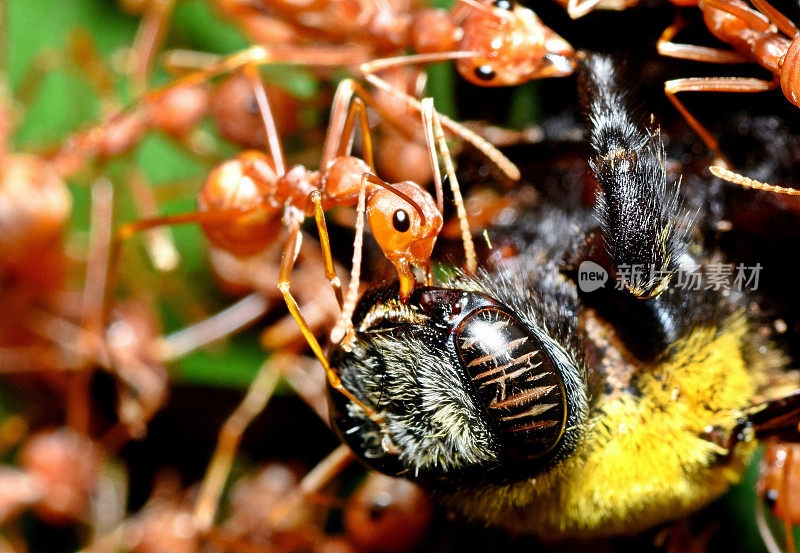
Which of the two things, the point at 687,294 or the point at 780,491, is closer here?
the point at 687,294

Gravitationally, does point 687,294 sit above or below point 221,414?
above

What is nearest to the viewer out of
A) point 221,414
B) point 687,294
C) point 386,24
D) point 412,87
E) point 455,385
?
point 455,385

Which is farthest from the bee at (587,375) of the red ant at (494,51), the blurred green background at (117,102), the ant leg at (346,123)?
the blurred green background at (117,102)

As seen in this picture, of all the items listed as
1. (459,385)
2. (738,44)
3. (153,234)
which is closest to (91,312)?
(153,234)

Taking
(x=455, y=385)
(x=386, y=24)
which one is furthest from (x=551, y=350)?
(x=386, y=24)

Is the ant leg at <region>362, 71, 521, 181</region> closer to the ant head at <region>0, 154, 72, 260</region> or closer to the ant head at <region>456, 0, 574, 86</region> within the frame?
the ant head at <region>456, 0, 574, 86</region>

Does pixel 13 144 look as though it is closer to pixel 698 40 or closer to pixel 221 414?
pixel 221 414

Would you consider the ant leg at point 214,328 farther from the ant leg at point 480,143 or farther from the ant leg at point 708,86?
the ant leg at point 708,86
